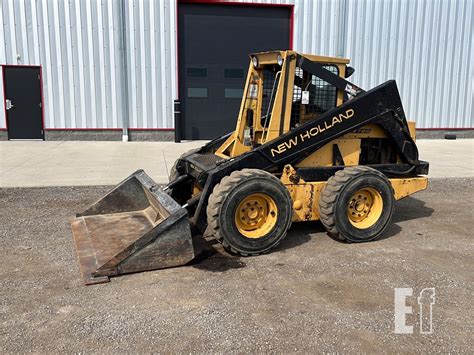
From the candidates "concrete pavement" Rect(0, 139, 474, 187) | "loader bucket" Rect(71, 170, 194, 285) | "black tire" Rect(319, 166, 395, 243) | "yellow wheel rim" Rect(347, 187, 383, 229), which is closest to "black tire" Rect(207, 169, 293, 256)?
"loader bucket" Rect(71, 170, 194, 285)

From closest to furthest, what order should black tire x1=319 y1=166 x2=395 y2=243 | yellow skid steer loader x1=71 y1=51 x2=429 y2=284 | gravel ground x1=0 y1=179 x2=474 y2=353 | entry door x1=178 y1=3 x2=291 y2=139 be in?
1. gravel ground x1=0 y1=179 x2=474 y2=353
2. yellow skid steer loader x1=71 y1=51 x2=429 y2=284
3. black tire x1=319 y1=166 x2=395 y2=243
4. entry door x1=178 y1=3 x2=291 y2=139

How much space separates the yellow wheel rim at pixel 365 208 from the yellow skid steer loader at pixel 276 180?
1cm

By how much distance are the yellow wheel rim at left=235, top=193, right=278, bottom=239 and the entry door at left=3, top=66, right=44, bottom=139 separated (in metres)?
11.5

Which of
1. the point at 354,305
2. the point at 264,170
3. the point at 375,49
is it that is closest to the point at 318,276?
the point at 354,305

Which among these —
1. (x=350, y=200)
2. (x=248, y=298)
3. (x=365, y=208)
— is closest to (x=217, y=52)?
(x=365, y=208)

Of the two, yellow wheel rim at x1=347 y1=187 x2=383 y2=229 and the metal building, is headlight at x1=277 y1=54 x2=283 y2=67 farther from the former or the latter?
the metal building

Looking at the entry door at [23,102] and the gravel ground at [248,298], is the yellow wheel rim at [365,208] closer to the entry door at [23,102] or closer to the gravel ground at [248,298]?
the gravel ground at [248,298]

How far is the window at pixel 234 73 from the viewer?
1528cm

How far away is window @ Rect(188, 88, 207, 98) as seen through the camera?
15181 mm

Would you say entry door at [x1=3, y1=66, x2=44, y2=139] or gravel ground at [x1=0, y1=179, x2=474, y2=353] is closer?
gravel ground at [x1=0, y1=179, x2=474, y2=353]

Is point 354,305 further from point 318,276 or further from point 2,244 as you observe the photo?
point 2,244

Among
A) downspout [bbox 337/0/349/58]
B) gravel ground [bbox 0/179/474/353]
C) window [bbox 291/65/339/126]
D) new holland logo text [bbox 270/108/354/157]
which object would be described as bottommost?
gravel ground [bbox 0/179/474/353]

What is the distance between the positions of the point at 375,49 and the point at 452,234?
11.3 m

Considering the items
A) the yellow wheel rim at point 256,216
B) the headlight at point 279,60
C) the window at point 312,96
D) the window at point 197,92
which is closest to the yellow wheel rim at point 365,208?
the yellow wheel rim at point 256,216
